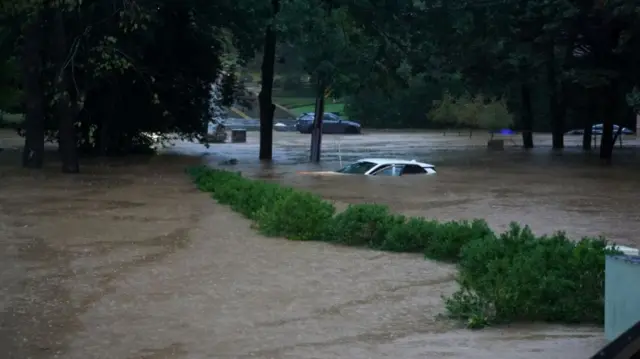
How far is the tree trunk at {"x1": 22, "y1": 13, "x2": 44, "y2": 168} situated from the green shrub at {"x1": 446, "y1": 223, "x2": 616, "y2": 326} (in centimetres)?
2209

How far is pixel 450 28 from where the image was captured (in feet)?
115

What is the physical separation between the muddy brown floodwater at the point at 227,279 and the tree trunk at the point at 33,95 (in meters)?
4.00

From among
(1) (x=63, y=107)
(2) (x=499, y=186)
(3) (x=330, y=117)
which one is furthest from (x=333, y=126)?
(2) (x=499, y=186)

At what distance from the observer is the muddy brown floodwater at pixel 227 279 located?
8844 millimetres

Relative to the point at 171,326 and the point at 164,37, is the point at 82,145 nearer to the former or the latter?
the point at 164,37

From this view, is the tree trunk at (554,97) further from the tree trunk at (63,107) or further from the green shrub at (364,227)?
the green shrub at (364,227)

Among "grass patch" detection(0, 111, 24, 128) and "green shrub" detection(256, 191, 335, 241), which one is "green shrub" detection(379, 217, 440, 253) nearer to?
"green shrub" detection(256, 191, 335, 241)

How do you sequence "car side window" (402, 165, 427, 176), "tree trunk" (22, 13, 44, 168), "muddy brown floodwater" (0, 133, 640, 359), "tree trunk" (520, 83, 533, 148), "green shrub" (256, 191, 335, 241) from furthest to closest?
"tree trunk" (520, 83, 533, 148), "car side window" (402, 165, 427, 176), "tree trunk" (22, 13, 44, 168), "green shrub" (256, 191, 335, 241), "muddy brown floodwater" (0, 133, 640, 359)

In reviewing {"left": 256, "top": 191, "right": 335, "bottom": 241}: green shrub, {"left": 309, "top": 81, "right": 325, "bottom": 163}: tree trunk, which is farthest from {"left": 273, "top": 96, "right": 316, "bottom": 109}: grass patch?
{"left": 256, "top": 191, "right": 335, "bottom": 241}: green shrub

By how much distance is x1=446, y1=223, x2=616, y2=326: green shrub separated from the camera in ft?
31.1

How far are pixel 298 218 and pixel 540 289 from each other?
22.4ft

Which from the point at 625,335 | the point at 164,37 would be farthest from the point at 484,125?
the point at 625,335

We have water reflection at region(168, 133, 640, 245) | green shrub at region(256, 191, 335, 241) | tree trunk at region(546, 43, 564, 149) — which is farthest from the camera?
tree trunk at region(546, 43, 564, 149)

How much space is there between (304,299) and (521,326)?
264cm
